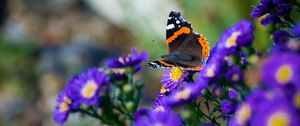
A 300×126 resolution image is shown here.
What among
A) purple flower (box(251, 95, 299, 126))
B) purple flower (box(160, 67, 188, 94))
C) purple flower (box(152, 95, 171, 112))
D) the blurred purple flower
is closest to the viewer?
purple flower (box(251, 95, 299, 126))

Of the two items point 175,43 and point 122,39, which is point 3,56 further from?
point 175,43

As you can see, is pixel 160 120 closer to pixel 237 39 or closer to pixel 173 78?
pixel 237 39

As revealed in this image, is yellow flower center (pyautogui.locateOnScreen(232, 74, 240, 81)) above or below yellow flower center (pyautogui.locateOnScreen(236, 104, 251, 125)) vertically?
above

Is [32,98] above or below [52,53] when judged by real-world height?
below

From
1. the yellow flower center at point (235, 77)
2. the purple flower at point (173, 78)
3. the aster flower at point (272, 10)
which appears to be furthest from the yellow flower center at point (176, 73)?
the yellow flower center at point (235, 77)

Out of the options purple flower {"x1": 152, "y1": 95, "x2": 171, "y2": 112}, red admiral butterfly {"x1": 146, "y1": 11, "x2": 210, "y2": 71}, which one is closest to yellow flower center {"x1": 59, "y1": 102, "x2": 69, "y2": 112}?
purple flower {"x1": 152, "y1": 95, "x2": 171, "y2": 112}

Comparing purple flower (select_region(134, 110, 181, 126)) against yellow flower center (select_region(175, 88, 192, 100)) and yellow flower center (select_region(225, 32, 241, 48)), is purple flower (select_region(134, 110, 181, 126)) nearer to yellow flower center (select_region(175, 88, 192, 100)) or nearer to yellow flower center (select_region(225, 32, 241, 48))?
yellow flower center (select_region(175, 88, 192, 100))

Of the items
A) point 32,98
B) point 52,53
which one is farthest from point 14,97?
point 52,53
